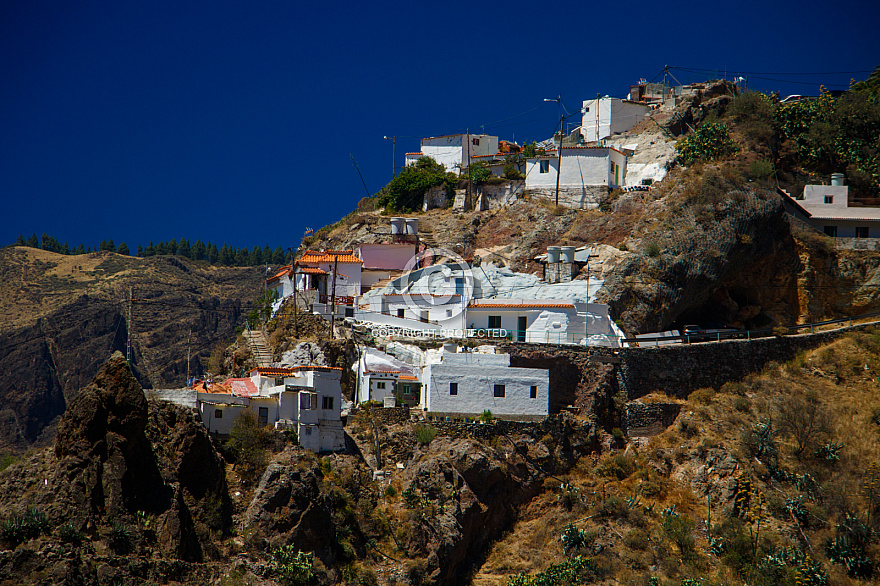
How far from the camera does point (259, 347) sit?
51.0 metres

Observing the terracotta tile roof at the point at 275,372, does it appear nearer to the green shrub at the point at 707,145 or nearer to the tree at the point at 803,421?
the tree at the point at 803,421

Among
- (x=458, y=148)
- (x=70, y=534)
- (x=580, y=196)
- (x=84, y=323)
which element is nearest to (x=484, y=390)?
(x=70, y=534)

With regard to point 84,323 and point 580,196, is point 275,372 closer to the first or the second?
point 580,196

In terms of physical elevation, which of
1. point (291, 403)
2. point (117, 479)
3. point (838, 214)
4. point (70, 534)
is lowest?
point (70, 534)

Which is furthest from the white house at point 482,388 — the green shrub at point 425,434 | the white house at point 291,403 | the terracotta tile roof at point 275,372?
the terracotta tile roof at point 275,372

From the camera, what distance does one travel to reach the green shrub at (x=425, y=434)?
4206 cm

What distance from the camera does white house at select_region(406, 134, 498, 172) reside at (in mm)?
74938

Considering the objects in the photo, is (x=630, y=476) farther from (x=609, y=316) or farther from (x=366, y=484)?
(x=366, y=484)

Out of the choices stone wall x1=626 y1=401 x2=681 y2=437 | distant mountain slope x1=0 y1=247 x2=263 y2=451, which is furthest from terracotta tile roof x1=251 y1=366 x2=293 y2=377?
distant mountain slope x1=0 y1=247 x2=263 y2=451

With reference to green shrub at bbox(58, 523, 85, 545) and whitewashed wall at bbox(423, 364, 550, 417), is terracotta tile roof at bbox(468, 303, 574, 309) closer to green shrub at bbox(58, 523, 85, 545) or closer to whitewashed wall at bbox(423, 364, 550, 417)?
whitewashed wall at bbox(423, 364, 550, 417)

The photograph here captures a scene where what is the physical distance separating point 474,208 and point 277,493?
123ft

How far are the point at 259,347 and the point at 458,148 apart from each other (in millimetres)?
31504

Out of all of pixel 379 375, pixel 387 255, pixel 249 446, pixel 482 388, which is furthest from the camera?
pixel 387 255

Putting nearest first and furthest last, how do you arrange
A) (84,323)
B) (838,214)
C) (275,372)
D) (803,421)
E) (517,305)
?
(275,372) < (803,421) < (517,305) < (838,214) < (84,323)
